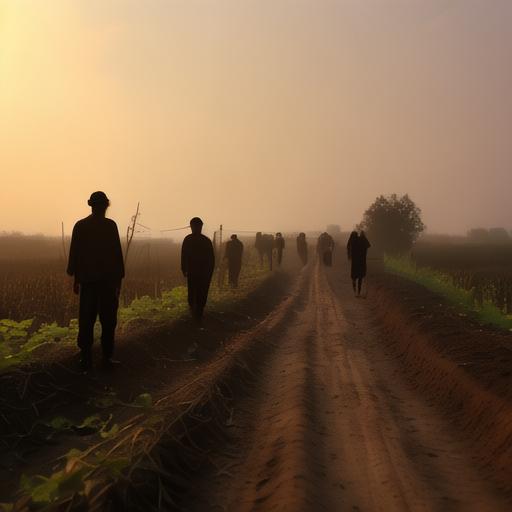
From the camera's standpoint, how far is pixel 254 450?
480 cm

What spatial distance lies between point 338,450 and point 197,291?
631cm

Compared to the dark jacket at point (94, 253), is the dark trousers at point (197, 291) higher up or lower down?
lower down

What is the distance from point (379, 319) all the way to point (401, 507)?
9.41m

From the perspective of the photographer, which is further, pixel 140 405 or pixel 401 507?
pixel 140 405

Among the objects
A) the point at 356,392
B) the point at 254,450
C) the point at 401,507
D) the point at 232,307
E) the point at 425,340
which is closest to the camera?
the point at 401,507

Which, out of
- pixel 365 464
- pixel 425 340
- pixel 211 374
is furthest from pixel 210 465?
pixel 425 340

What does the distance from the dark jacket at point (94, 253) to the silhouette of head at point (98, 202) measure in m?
0.09

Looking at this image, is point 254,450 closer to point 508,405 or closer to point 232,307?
point 508,405

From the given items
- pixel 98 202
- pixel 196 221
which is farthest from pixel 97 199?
pixel 196 221

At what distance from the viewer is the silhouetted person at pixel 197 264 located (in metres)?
10.6

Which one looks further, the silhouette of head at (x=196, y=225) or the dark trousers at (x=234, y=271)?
the dark trousers at (x=234, y=271)

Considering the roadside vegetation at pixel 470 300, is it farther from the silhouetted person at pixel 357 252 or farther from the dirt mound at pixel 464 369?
Answer: the silhouetted person at pixel 357 252

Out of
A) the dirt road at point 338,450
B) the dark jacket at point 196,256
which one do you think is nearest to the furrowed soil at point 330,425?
the dirt road at point 338,450

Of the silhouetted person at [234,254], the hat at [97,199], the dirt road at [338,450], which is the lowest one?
the dirt road at [338,450]
